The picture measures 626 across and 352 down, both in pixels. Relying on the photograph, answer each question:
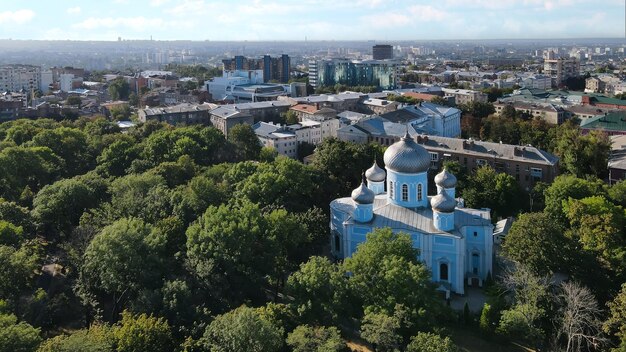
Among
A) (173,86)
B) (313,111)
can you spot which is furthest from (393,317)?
(173,86)

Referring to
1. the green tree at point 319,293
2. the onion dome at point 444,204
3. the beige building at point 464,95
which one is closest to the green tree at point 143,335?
the green tree at point 319,293

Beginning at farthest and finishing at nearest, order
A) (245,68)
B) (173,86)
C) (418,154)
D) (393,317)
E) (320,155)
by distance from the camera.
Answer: (245,68) → (173,86) → (320,155) → (418,154) → (393,317)

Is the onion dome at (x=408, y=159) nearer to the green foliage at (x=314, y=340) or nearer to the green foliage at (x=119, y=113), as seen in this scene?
the green foliage at (x=314, y=340)

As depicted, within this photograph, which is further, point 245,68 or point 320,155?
point 245,68

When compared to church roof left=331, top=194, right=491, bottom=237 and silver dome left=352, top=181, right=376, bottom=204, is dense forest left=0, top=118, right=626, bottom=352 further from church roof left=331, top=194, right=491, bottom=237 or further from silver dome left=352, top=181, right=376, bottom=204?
silver dome left=352, top=181, right=376, bottom=204

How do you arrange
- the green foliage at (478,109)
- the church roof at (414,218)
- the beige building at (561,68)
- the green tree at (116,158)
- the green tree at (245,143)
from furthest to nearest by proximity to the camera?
the beige building at (561,68), the green foliage at (478,109), the green tree at (245,143), the green tree at (116,158), the church roof at (414,218)

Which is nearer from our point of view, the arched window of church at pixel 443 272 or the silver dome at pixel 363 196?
the arched window of church at pixel 443 272

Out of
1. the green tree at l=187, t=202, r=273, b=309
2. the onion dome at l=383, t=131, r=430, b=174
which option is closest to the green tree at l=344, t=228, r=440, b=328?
the green tree at l=187, t=202, r=273, b=309

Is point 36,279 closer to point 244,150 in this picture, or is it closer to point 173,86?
point 244,150
